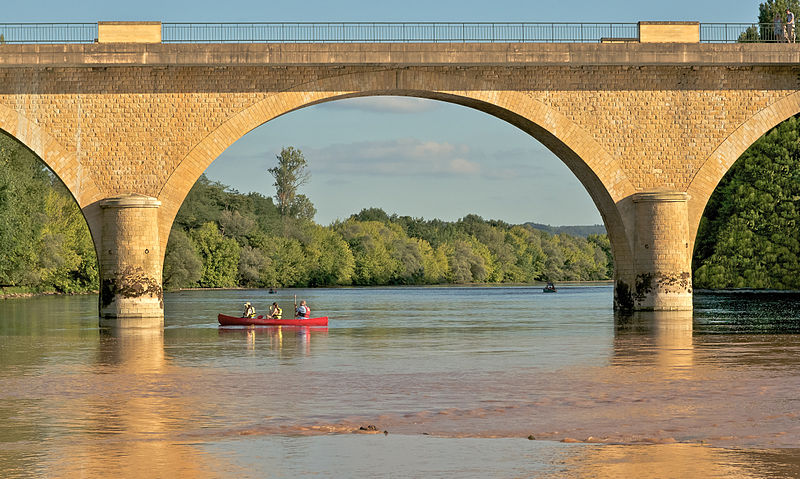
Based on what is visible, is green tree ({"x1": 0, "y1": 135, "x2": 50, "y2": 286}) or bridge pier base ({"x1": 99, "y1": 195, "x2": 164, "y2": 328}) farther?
green tree ({"x1": 0, "y1": 135, "x2": 50, "y2": 286})

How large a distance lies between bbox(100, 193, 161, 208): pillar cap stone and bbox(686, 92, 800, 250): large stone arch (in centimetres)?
1477

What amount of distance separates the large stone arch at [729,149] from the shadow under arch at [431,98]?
6.20 ft

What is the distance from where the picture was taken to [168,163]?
3041 cm

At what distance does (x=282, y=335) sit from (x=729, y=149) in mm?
13906

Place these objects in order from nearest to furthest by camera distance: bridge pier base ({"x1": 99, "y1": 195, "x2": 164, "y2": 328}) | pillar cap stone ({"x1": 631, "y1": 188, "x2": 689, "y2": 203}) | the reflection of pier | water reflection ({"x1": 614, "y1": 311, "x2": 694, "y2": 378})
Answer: water reflection ({"x1": 614, "y1": 311, "x2": 694, "y2": 378}), the reflection of pier, bridge pier base ({"x1": 99, "y1": 195, "x2": 164, "y2": 328}), pillar cap stone ({"x1": 631, "y1": 188, "x2": 689, "y2": 203})

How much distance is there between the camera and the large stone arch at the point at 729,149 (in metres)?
32.0

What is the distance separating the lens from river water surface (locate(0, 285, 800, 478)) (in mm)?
10203

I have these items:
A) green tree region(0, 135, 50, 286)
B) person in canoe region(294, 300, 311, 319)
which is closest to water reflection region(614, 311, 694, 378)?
person in canoe region(294, 300, 311, 319)

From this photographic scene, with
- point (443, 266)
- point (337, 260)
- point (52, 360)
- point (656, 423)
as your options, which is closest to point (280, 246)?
point (337, 260)

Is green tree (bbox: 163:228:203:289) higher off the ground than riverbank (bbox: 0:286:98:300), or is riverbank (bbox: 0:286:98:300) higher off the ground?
green tree (bbox: 163:228:203:289)

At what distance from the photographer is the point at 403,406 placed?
13750mm

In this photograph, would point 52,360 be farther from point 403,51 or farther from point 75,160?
point 403,51

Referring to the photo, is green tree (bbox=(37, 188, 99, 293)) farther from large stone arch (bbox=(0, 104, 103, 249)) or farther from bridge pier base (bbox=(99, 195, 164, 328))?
bridge pier base (bbox=(99, 195, 164, 328))

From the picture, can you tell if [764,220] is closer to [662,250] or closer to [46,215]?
[662,250]
